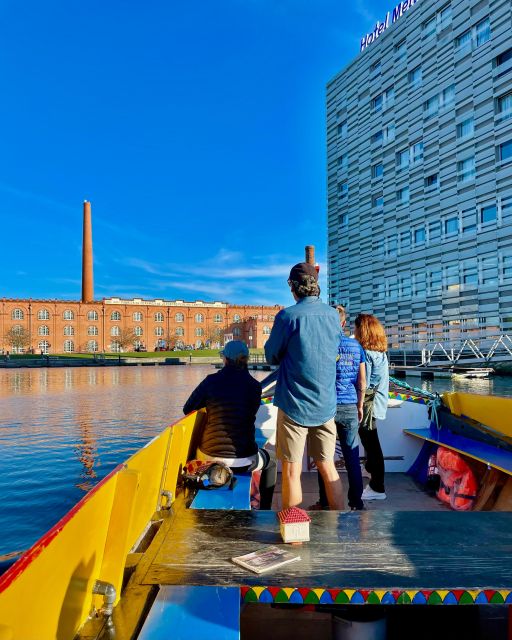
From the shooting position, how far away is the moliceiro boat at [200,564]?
1.83 m

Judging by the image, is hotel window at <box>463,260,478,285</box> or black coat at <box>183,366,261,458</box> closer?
black coat at <box>183,366,261,458</box>

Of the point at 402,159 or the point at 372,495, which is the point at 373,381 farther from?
the point at 402,159

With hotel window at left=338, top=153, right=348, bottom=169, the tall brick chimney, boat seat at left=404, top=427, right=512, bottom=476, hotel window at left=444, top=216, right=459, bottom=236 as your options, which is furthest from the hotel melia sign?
the tall brick chimney

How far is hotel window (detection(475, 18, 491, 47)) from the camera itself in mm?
30609

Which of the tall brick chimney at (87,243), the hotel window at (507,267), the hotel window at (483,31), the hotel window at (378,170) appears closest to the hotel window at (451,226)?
the hotel window at (507,267)

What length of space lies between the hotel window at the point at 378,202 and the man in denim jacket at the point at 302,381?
1545 inches

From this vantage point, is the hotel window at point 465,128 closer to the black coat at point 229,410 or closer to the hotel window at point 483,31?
the hotel window at point 483,31

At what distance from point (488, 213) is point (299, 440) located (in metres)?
32.3

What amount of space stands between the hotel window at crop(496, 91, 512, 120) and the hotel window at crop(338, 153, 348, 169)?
1589 cm

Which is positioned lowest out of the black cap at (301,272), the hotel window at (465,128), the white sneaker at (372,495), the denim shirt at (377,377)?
the white sneaker at (372,495)

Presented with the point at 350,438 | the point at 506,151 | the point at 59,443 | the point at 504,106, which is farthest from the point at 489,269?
the point at 350,438

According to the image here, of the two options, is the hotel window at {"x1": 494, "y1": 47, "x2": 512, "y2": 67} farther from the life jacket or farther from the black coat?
the black coat

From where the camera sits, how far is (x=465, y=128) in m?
32.7

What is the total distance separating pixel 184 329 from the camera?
107m
